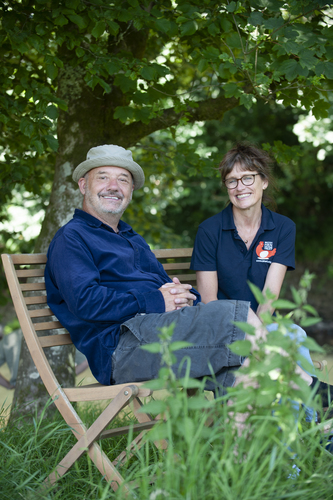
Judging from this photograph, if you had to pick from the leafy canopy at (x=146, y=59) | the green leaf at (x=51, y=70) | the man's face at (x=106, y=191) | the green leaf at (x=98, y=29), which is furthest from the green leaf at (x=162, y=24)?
the man's face at (x=106, y=191)

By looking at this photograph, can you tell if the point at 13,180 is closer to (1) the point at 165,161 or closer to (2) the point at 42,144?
(2) the point at 42,144

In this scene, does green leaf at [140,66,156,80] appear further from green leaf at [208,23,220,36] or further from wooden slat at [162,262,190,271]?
wooden slat at [162,262,190,271]

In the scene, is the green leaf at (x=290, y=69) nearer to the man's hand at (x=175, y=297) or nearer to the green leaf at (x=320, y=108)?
→ the green leaf at (x=320, y=108)

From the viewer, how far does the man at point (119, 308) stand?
2.38 meters

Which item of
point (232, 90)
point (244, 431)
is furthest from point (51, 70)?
point (244, 431)

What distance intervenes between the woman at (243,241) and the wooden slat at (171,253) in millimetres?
261

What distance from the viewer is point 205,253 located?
332 cm

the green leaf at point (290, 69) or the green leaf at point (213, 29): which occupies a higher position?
the green leaf at point (213, 29)

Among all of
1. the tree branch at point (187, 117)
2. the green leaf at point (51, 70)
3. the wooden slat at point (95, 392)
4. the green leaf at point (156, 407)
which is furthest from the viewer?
the tree branch at point (187, 117)

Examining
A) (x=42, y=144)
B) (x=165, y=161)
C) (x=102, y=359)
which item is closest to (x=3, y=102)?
(x=42, y=144)

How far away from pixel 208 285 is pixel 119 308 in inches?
34.3

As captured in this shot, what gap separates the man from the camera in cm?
238

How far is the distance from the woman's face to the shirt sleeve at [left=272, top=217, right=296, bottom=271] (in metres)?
0.27

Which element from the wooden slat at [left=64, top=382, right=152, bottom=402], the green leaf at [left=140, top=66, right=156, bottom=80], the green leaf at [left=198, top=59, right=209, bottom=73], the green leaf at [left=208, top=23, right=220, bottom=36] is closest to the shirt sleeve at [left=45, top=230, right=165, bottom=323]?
the wooden slat at [left=64, top=382, right=152, bottom=402]
